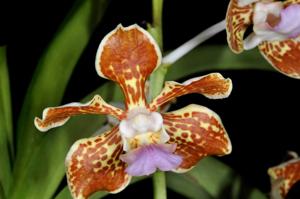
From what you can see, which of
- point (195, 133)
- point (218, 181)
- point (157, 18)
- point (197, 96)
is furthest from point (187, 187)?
point (197, 96)

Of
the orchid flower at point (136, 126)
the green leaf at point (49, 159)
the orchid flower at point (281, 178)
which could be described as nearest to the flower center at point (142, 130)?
the orchid flower at point (136, 126)

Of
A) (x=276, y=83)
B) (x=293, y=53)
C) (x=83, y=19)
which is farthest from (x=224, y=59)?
(x=276, y=83)

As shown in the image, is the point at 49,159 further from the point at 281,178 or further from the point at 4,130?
the point at 281,178

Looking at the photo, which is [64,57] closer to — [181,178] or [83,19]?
[83,19]

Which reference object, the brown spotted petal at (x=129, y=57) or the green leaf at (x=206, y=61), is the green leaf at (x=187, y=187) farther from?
the brown spotted petal at (x=129, y=57)

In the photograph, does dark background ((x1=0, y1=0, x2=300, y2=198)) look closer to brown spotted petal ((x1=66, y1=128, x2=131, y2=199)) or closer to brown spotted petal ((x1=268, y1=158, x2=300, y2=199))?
brown spotted petal ((x1=268, y1=158, x2=300, y2=199))

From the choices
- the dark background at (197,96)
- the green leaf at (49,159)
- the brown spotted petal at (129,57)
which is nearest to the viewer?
the brown spotted petal at (129,57)

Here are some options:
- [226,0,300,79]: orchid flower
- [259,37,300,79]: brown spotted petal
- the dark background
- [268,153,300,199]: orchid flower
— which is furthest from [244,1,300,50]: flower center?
the dark background
